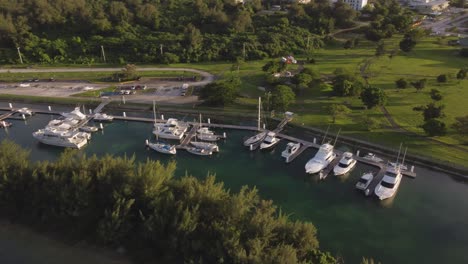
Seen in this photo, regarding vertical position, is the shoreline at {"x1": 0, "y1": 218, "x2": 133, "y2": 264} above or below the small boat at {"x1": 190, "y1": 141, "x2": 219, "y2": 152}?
below

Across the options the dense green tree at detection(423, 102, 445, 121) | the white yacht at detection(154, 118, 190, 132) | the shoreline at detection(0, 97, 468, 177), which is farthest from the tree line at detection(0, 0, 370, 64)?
the dense green tree at detection(423, 102, 445, 121)

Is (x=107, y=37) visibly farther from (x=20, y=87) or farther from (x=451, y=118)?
(x=451, y=118)

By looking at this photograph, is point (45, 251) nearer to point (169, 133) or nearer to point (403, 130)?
point (169, 133)

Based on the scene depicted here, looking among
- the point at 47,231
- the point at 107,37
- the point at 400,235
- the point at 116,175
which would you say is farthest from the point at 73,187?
the point at 107,37

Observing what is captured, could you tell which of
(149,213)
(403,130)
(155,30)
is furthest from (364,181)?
(155,30)

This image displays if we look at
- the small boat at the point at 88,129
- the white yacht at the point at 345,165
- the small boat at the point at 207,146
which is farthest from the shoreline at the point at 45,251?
the white yacht at the point at 345,165

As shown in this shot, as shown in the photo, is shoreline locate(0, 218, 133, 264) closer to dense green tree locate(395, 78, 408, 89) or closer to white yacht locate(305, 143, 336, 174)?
white yacht locate(305, 143, 336, 174)

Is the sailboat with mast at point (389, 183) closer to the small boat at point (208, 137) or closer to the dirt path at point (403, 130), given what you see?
the dirt path at point (403, 130)
